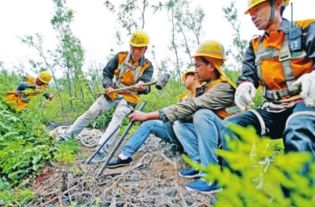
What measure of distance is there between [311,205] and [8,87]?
8.13 meters

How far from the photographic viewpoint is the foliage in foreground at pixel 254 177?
48cm

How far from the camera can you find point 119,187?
3553 mm

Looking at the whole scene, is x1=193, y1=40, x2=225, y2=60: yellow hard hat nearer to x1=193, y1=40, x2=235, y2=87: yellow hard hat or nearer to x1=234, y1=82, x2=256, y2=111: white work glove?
x1=193, y1=40, x2=235, y2=87: yellow hard hat

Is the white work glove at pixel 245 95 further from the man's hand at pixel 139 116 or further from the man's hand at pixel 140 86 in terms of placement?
the man's hand at pixel 140 86

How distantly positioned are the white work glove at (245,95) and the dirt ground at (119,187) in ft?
2.10

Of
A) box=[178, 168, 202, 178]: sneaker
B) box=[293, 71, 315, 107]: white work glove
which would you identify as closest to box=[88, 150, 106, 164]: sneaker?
box=[178, 168, 202, 178]: sneaker

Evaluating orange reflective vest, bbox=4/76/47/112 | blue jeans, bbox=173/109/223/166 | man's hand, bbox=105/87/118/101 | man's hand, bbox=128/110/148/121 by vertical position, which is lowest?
orange reflective vest, bbox=4/76/47/112

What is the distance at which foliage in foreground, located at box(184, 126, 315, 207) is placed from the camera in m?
0.48

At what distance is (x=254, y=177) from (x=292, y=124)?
6.64 feet

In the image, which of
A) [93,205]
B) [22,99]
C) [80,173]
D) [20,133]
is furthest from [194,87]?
[22,99]

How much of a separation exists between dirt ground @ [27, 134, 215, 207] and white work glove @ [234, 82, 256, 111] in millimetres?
641

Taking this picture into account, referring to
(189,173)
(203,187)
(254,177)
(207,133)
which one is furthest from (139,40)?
(254,177)

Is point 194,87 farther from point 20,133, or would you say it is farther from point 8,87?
point 8,87

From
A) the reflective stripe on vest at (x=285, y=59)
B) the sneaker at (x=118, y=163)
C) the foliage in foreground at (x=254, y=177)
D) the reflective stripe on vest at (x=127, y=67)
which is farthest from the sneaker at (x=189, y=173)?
the foliage in foreground at (x=254, y=177)
